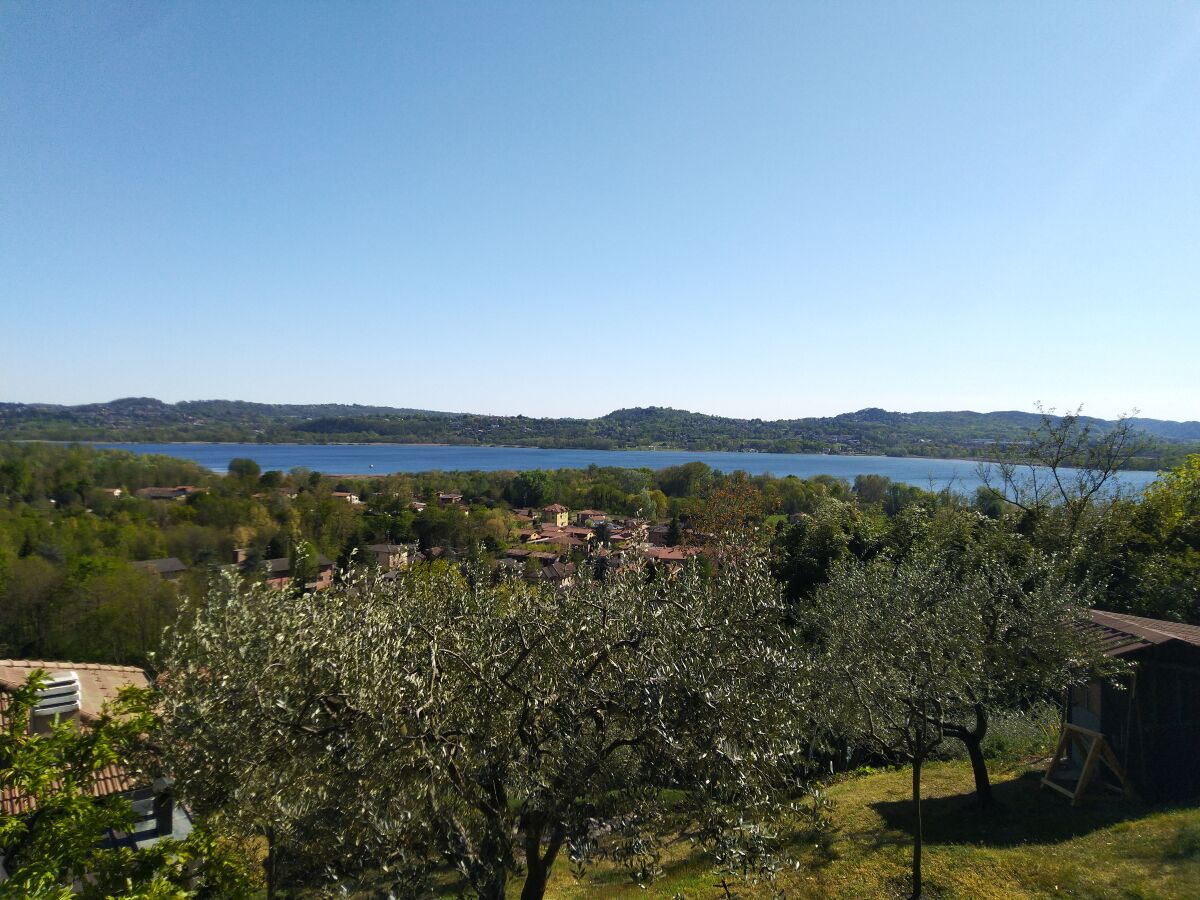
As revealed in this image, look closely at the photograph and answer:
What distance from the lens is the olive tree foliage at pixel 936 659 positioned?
9.30 m

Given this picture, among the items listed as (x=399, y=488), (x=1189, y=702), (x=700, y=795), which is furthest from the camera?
(x=399, y=488)

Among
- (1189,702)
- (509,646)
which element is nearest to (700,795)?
(509,646)

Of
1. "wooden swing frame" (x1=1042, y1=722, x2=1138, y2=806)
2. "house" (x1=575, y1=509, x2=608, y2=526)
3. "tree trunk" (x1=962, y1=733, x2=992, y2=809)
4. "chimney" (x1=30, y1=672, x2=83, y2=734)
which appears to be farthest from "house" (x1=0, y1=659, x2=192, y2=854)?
"house" (x1=575, y1=509, x2=608, y2=526)

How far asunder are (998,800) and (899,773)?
10.5 feet

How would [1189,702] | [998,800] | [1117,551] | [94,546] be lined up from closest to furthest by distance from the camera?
[1189,702], [998,800], [1117,551], [94,546]

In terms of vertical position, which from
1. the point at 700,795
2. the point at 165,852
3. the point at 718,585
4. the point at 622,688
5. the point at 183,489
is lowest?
the point at 183,489

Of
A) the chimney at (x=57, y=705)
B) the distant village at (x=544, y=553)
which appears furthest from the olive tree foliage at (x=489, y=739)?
the chimney at (x=57, y=705)

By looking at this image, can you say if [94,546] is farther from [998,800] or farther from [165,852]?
[998,800]

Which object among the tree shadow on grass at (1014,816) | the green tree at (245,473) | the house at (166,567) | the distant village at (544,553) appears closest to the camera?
the distant village at (544,553)

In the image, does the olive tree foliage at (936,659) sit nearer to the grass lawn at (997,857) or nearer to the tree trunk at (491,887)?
the grass lawn at (997,857)

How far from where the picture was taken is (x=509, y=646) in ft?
21.3

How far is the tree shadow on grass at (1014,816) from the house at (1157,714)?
71 cm

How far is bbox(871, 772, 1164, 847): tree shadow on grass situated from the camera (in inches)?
391

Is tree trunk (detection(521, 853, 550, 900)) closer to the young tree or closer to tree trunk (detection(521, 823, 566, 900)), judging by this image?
tree trunk (detection(521, 823, 566, 900))
